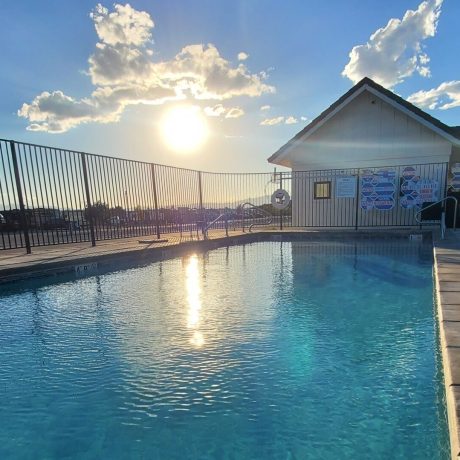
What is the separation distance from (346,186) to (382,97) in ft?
12.2

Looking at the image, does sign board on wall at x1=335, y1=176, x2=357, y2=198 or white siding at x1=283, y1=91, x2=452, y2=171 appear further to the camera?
sign board on wall at x1=335, y1=176, x2=357, y2=198

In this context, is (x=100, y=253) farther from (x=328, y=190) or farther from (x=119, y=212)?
(x=328, y=190)

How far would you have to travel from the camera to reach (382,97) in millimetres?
12562

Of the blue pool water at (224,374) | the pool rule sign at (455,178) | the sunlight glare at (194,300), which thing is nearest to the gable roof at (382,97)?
the pool rule sign at (455,178)

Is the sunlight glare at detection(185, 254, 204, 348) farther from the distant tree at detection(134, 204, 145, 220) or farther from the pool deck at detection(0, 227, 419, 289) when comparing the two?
the distant tree at detection(134, 204, 145, 220)

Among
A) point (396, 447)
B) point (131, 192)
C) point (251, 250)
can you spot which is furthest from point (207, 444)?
point (131, 192)

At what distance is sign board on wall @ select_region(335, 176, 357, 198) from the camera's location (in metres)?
12.8

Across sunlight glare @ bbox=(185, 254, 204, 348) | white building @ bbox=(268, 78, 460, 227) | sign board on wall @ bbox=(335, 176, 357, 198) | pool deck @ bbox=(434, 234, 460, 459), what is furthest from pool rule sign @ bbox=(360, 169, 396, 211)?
sunlight glare @ bbox=(185, 254, 204, 348)

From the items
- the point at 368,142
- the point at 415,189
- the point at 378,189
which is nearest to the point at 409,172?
the point at 415,189

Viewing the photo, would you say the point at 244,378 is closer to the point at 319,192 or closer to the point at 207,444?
the point at 207,444

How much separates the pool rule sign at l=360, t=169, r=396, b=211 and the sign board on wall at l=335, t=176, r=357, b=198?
13.4 inches

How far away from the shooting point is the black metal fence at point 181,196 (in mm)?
8820

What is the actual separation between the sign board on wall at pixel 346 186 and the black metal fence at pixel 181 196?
4cm

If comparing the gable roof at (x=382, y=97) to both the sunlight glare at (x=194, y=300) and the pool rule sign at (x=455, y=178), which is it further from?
the sunlight glare at (x=194, y=300)
